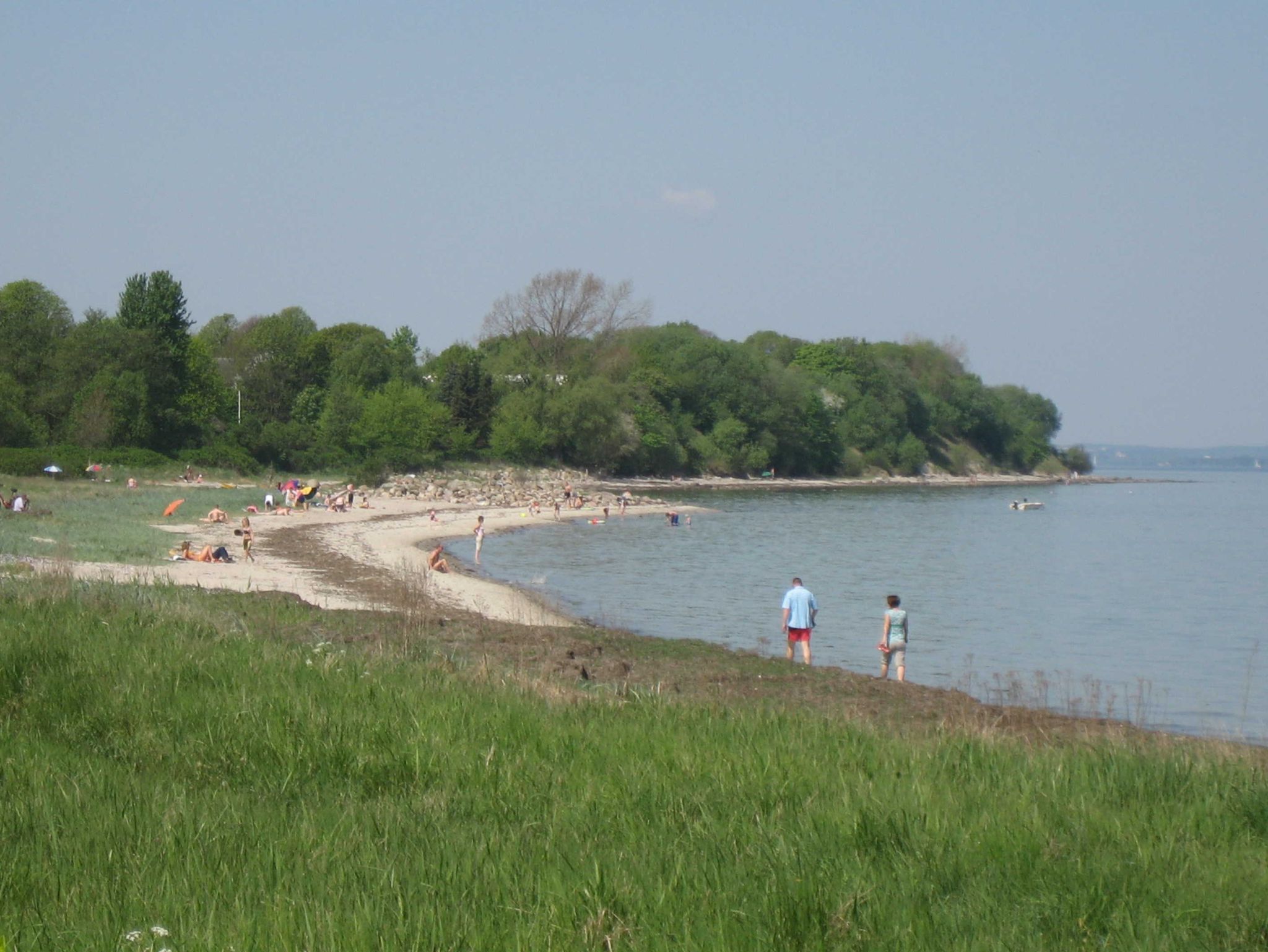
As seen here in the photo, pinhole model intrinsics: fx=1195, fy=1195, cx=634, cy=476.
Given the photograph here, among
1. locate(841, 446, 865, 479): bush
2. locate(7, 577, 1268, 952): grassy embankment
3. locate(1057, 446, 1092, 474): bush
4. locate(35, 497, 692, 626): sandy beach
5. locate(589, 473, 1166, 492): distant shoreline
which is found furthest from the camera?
locate(1057, 446, 1092, 474): bush

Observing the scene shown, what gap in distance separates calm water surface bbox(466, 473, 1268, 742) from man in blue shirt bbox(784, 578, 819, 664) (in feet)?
4.67

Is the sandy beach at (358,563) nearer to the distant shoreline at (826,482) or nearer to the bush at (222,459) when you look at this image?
the bush at (222,459)

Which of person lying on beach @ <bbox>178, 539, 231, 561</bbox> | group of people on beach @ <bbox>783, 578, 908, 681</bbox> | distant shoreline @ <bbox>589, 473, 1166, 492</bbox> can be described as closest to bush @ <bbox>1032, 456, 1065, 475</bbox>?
distant shoreline @ <bbox>589, 473, 1166, 492</bbox>

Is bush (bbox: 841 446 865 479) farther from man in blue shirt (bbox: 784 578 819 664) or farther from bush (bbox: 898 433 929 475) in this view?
man in blue shirt (bbox: 784 578 819 664)

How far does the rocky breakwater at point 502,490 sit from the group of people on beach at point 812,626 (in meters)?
46.1

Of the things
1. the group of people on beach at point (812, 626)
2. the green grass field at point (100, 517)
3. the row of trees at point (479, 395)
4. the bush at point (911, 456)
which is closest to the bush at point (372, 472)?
the row of trees at point (479, 395)

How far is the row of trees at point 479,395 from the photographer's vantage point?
63.1m

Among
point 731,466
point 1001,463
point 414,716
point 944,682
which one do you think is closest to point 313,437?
point 731,466

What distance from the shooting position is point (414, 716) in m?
6.83

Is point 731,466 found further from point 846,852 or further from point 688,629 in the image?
point 846,852

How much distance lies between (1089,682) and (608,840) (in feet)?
50.1

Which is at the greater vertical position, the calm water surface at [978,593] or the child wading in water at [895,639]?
the child wading in water at [895,639]

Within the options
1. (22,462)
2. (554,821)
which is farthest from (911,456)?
(554,821)

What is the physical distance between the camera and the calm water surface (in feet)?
63.6
